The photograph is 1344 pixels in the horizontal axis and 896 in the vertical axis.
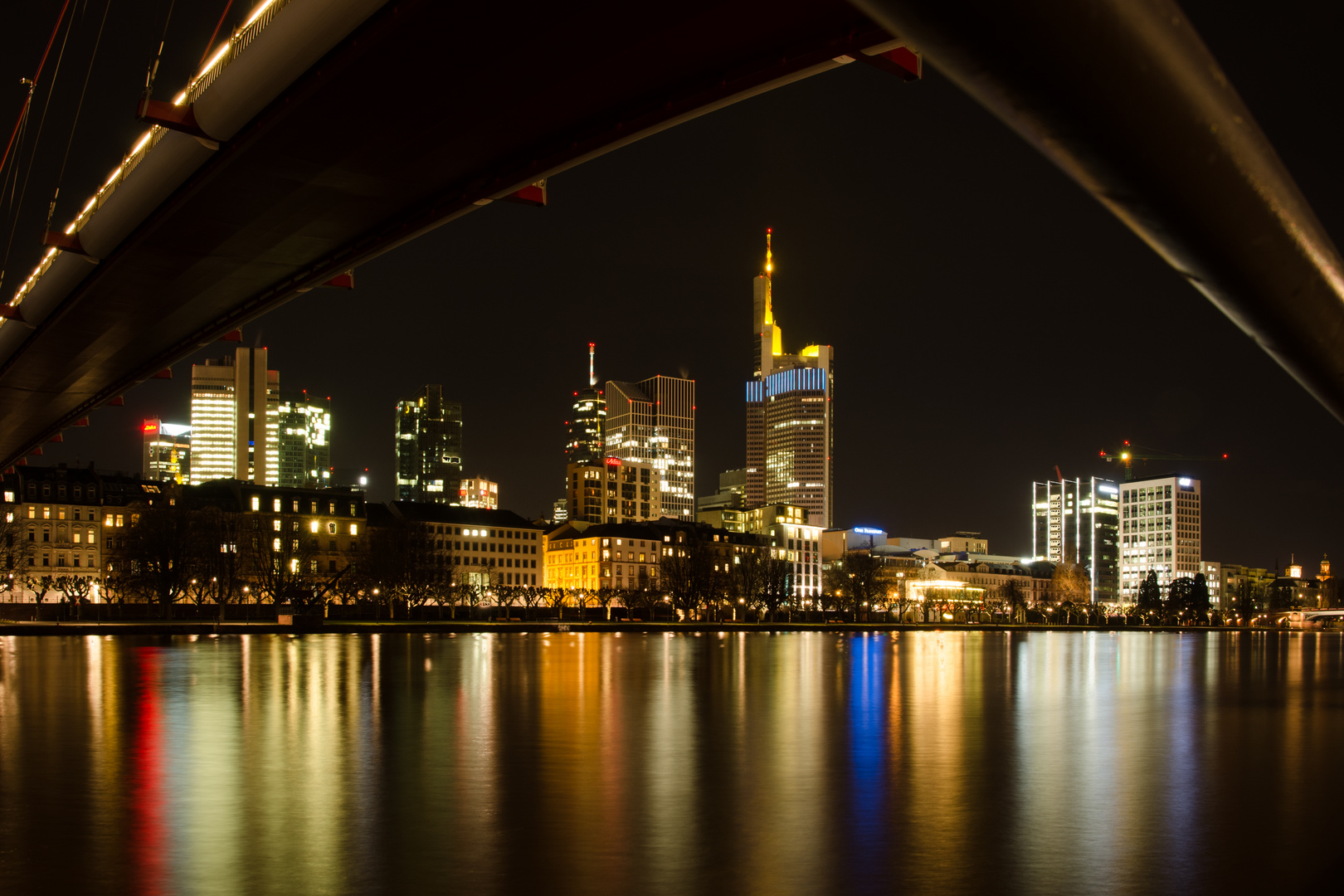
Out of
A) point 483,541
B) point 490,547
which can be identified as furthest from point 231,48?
point 490,547

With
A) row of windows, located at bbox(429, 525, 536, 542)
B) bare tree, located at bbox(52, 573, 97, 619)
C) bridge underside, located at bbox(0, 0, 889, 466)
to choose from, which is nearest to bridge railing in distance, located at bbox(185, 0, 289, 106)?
bridge underside, located at bbox(0, 0, 889, 466)

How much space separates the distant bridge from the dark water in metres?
10.4

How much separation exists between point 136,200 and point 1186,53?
110 ft

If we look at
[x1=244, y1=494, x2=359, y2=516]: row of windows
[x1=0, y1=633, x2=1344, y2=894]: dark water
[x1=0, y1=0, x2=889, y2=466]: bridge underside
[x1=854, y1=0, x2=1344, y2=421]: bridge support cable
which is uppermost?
[x1=0, y1=0, x2=889, y2=466]: bridge underside

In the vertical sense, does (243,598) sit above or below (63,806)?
below

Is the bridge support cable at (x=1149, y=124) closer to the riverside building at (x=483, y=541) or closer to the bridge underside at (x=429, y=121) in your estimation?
the bridge underside at (x=429, y=121)

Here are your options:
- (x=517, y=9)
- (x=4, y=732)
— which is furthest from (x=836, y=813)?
(x=4, y=732)

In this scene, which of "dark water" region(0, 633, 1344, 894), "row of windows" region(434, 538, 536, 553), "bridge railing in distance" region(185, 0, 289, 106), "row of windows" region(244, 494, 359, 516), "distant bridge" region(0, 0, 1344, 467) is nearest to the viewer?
"distant bridge" region(0, 0, 1344, 467)

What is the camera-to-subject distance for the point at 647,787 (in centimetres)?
1780

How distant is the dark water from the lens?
41.2 feet

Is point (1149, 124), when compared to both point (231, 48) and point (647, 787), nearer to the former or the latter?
point (647, 787)

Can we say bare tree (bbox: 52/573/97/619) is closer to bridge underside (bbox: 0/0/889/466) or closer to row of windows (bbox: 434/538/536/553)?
bridge underside (bbox: 0/0/889/466)

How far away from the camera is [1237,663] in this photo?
65188 millimetres

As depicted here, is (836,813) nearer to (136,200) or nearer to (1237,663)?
(136,200)
